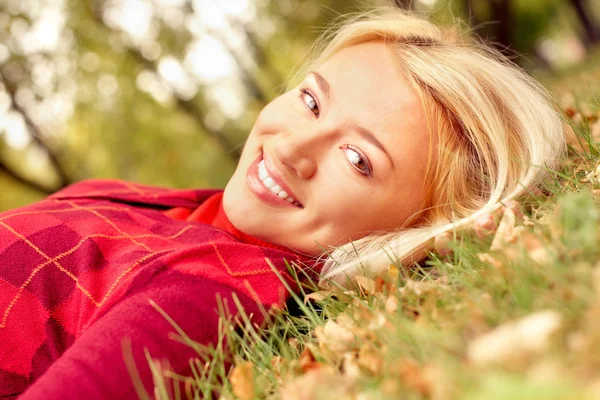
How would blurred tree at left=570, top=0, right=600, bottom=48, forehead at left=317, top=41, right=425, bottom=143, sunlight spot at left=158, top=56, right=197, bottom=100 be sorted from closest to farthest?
forehead at left=317, top=41, right=425, bottom=143, sunlight spot at left=158, top=56, right=197, bottom=100, blurred tree at left=570, top=0, right=600, bottom=48

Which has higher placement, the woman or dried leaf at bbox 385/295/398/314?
the woman

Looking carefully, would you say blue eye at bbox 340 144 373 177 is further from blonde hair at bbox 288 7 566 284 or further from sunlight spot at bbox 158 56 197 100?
sunlight spot at bbox 158 56 197 100

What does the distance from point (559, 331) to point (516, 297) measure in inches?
10.2

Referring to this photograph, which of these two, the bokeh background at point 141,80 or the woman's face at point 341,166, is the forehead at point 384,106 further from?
the bokeh background at point 141,80

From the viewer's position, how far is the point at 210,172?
13.1 m

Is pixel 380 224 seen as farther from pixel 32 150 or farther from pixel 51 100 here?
pixel 32 150

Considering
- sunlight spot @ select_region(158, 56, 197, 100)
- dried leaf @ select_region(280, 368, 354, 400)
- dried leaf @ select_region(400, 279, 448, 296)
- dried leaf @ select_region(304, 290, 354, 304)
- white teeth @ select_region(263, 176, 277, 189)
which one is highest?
→ sunlight spot @ select_region(158, 56, 197, 100)

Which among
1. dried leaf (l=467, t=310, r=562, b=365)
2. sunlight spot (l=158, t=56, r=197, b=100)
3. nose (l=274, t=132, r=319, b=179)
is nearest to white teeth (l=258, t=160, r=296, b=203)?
nose (l=274, t=132, r=319, b=179)

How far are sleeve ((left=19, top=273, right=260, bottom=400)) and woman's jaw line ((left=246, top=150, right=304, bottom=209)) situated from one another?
21.4 inches

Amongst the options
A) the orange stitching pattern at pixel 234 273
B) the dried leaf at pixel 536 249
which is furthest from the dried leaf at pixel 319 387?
the orange stitching pattern at pixel 234 273

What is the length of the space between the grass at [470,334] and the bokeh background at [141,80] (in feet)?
18.9

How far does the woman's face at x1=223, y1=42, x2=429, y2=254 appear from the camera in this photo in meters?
2.19

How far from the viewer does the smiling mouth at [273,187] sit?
2.29 meters

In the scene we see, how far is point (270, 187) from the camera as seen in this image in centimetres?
232
